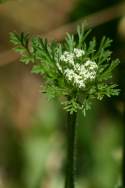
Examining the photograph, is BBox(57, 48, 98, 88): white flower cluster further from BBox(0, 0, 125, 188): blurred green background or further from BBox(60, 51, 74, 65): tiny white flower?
BBox(0, 0, 125, 188): blurred green background

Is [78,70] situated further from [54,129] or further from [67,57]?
[54,129]

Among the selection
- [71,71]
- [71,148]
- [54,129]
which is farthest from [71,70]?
[54,129]

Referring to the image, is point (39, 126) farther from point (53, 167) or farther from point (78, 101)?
point (78, 101)

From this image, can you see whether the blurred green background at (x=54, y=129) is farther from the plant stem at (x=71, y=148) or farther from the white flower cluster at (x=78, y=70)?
the white flower cluster at (x=78, y=70)

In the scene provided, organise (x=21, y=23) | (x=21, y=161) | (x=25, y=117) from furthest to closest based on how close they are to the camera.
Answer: (x=21, y=23), (x=25, y=117), (x=21, y=161)

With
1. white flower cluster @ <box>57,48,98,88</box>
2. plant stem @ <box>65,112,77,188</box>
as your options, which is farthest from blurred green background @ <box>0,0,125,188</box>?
white flower cluster @ <box>57,48,98,88</box>

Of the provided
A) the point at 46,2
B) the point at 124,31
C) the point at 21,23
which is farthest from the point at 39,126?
the point at 46,2
